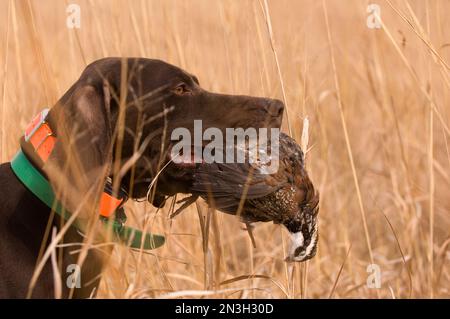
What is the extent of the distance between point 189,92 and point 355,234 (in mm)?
2150

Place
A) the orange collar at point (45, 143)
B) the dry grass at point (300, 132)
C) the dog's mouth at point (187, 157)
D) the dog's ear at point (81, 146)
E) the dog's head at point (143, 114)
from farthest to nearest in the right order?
1. the dry grass at point (300, 132)
2. the dog's mouth at point (187, 157)
3. the dog's head at point (143, 114)
4. the orange collar at point (45, 143)
5. the dog's ear at point (81, 146)

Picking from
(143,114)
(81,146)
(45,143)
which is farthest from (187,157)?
(45,143)

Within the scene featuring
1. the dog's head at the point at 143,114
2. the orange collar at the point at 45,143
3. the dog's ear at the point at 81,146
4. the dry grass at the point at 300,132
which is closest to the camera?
the dog's ear at the point at 81,146

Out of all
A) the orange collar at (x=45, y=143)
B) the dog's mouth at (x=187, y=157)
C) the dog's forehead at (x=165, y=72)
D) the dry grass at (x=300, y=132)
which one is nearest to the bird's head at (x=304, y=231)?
the dry grass at (x=300, y=132)

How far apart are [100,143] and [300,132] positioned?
1.24 meters

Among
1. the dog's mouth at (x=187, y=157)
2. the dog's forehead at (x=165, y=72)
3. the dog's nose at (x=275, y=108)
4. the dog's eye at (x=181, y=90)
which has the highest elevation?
the dog's forehead at (x=165, y=72)

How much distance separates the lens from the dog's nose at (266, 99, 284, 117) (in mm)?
3096

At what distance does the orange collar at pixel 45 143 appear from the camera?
2809 millimetres

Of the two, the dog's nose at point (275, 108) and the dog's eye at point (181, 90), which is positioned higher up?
the dog's eye at point (181, 90)

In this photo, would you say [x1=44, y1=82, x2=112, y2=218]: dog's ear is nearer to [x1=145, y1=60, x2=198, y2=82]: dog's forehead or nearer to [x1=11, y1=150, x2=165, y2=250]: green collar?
[x1=11, y1=150, x2=165, y2=250]: green collar

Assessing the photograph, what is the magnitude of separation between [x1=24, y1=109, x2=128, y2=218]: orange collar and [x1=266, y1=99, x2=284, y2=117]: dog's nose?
61 cm

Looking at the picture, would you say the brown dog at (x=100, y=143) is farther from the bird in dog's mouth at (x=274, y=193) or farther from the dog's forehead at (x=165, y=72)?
the bird in dog's mouth at (x=274, y=193)

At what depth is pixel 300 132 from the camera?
12.9 ft
